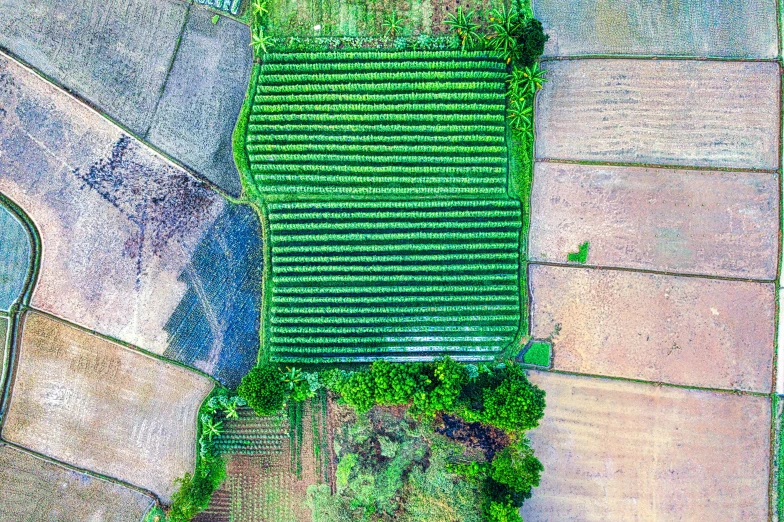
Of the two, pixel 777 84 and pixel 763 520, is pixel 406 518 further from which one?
pixel 777 84

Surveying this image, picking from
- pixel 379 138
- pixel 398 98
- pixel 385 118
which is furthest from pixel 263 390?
pixel 398 98

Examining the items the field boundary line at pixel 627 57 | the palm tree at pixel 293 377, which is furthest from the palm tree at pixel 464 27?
the palm tree at pixel 293 377

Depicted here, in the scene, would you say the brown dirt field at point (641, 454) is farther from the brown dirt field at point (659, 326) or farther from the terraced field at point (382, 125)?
the terraced field at point (382, 125)

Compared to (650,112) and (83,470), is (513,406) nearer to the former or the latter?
(650,112)

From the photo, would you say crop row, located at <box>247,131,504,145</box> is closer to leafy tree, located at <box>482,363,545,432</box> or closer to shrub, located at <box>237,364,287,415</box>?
shrub, located at <box>237,364,287,415</box>

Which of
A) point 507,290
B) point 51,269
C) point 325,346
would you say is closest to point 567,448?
point 507,290

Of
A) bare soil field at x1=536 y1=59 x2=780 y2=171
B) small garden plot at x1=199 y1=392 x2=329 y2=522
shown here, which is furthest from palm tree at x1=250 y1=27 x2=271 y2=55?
small garden plot at x1=199 y1=392 x2=329 y2=522
